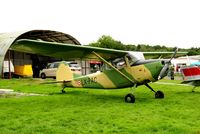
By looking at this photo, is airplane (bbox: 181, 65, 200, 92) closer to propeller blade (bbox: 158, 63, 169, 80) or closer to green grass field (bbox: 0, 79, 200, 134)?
propeller blade (bbox: 158, 63, 169, 80)

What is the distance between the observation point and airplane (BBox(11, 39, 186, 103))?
45.4ft

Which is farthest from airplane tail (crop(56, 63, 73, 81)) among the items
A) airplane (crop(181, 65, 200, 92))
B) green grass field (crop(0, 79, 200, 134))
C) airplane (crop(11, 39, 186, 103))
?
airplane (crop(181, 65, 200, 92))

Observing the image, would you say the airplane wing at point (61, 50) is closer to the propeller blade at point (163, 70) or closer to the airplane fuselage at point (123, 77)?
the airplane fuselage at point (123, 77)

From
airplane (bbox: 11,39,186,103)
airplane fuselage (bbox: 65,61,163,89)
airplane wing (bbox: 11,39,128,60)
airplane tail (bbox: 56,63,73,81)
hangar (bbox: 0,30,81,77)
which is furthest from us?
hangar (bbox: 0,30,81,77)

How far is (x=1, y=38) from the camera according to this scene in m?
40.6

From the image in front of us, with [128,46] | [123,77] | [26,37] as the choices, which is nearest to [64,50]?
[123,77]

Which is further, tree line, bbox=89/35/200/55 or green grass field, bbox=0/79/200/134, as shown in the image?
tree line, bbox=89/35/200/55

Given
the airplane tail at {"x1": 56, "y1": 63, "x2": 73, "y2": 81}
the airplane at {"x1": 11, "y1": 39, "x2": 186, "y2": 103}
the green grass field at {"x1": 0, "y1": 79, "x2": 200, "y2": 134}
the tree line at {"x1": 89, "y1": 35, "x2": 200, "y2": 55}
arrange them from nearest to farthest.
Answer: the green grass field at {"x1": 0, "y1": 79, "x2": 200, "y2": 134}
the airplane at {"x1": 11, "y1": 39, "x2": 186, "y2": 103}
the airplane tail at {"x1": 56, "y1": 63, "x2": 73, "y2": 81}
the tree line at {"x1": 89, "y1": 35, "x2": 200, "y2": 55}

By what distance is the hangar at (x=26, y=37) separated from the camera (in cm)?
3697

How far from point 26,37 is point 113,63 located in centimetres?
2859

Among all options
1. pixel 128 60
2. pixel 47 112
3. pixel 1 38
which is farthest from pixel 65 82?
pixel 1 38

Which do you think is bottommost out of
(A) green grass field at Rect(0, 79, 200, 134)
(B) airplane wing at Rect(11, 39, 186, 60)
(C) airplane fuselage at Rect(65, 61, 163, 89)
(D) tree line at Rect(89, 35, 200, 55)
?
(A) green grass field at Rect(0, 79, 200, 134)

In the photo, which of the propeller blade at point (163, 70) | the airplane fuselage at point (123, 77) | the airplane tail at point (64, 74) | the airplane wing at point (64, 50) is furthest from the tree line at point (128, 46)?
the propeller blade at point (163, 70)

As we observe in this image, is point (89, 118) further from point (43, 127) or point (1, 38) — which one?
A: point (1, 38)
